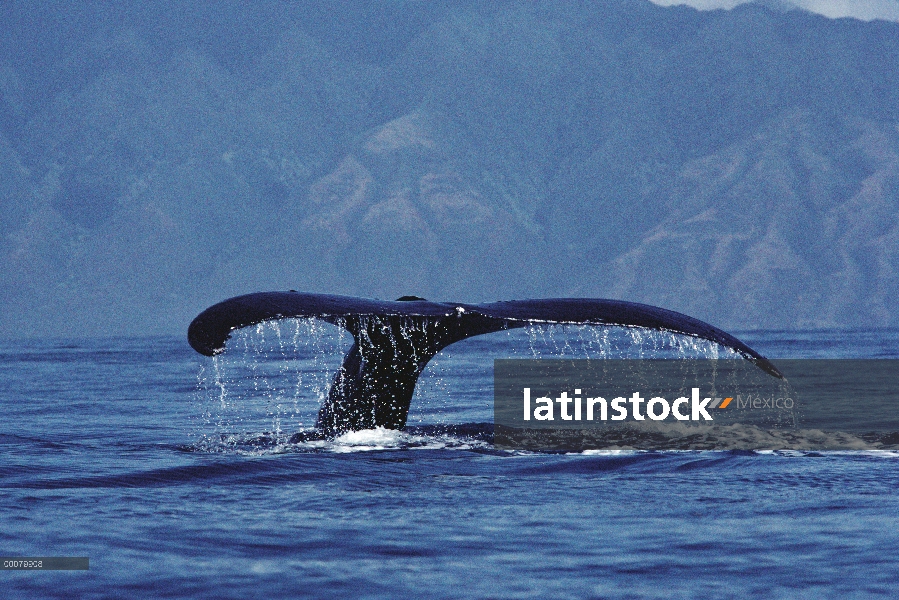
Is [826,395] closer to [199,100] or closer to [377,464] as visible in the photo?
[377,464]

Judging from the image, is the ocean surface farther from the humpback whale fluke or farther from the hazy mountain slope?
the hazy mountain slope

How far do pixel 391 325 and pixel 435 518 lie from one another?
8.08ft

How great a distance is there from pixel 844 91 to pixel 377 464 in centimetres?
13006

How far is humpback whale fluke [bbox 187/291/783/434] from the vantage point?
7.24 m

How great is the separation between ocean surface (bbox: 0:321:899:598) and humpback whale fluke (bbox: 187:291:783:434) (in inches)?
9.6

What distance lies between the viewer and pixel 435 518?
7.07 m

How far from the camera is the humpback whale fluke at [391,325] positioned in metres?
7.24

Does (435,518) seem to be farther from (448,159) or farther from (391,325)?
(448,159)

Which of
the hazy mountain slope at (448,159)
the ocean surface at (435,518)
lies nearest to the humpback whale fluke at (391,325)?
the ocean surface at (435,518)

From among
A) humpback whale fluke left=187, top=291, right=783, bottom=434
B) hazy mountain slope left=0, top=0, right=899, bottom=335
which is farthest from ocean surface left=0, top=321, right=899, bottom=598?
hazy mountain slope left=0, top=0, right=899, bottom=335

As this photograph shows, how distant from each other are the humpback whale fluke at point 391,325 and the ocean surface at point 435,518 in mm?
245

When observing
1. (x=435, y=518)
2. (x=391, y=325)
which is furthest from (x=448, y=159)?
(x=435, y=518)

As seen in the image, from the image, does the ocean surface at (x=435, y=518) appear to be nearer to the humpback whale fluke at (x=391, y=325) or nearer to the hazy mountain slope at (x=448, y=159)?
the humpback whale fluke at (x=391, y=325)

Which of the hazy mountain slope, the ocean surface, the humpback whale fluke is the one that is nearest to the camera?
the ocean surface
